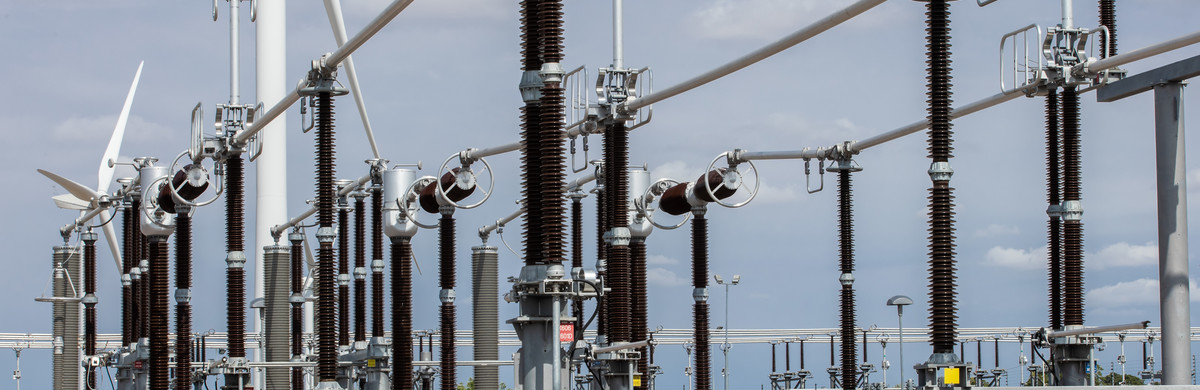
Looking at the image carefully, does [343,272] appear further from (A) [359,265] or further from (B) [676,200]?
(B) [676,200]

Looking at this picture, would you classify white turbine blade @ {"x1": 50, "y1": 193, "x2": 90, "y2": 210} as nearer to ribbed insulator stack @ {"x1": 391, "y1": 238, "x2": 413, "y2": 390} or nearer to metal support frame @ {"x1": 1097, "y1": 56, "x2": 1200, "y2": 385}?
ribbed insulator stack @ {"x1": 391, "y1": 238, "x2": 413, "y2": 390}

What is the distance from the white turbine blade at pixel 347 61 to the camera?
4347 cm

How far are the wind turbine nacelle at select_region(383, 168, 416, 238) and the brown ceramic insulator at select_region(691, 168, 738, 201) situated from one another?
8657mm

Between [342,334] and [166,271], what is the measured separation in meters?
9.30

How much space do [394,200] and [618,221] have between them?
38.5 feet

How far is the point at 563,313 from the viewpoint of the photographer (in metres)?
21.9

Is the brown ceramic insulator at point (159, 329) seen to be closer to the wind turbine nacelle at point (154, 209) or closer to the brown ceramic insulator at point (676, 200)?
the wind turbine nacelle at point (154, 209)

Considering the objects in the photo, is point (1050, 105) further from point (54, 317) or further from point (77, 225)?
point (54, 317)

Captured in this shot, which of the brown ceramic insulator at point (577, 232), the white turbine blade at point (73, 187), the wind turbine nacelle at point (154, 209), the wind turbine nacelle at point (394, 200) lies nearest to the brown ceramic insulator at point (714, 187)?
the brown ceramic insulator at point (577, 232)

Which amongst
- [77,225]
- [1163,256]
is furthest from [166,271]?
[1163,256]

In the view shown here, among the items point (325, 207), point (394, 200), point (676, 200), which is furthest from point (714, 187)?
point (394, 200)

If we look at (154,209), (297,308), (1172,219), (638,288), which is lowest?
(297,308)

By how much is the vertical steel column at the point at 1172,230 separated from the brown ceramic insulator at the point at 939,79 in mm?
5268

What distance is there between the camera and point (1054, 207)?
34062 mm
